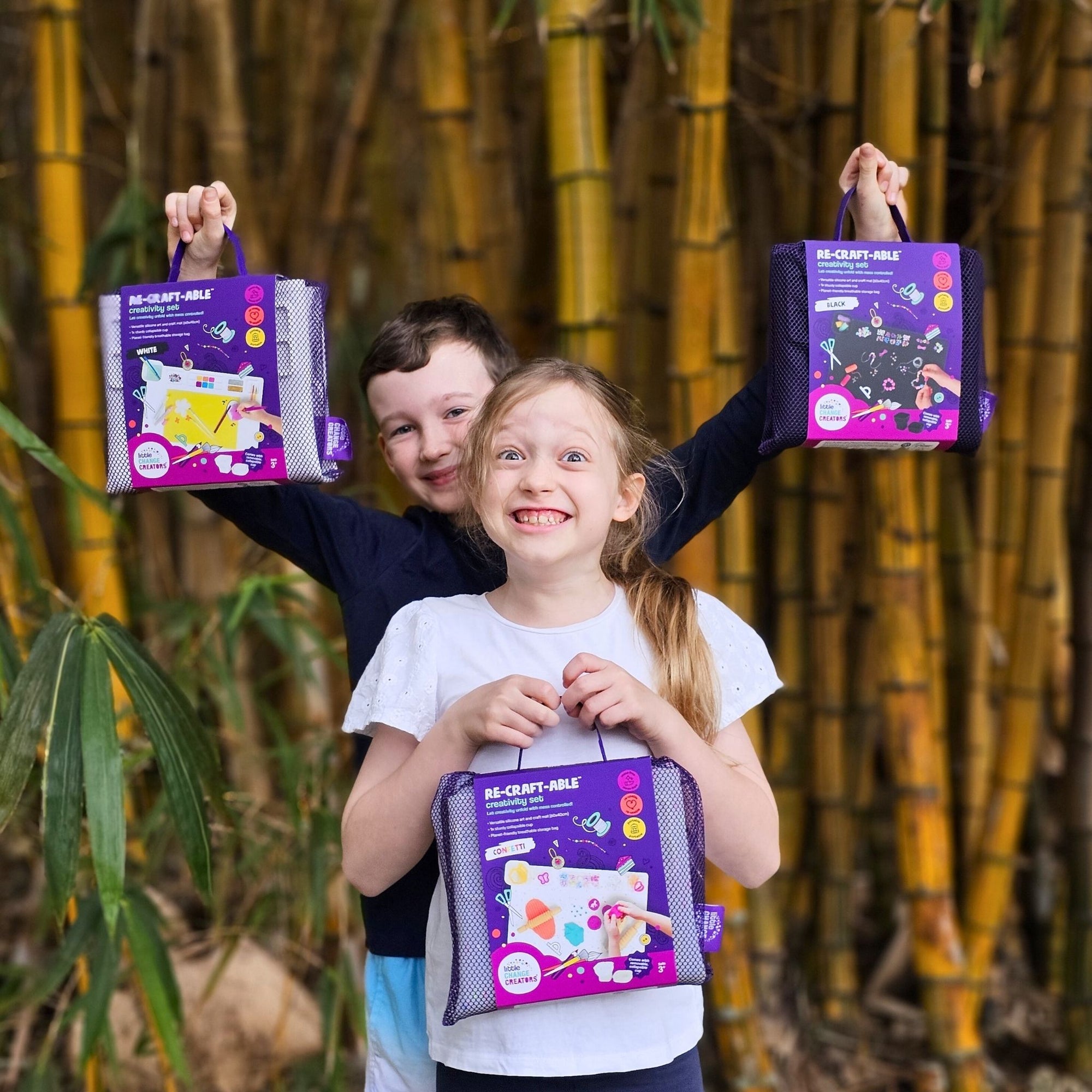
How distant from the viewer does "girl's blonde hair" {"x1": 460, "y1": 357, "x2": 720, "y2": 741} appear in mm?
787

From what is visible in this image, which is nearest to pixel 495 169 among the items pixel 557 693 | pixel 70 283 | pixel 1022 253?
pixel 70 283

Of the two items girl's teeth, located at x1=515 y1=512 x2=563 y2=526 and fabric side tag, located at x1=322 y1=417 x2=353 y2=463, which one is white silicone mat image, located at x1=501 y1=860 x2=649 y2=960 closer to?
girl's teeth, located at x1=515 y1=512 x2=563 y2=526

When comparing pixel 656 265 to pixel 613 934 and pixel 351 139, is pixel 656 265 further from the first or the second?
pixel 613 934

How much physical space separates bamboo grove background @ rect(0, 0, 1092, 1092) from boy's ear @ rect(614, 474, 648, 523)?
18.1 inches

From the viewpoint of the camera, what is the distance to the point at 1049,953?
1.76 meters

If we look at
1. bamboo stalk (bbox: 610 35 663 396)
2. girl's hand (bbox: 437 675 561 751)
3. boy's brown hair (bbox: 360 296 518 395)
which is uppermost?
bamboo stalk (bbox: 610 35 663 396)

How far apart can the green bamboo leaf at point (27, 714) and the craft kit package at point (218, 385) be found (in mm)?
249

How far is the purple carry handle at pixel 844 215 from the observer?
84 cm

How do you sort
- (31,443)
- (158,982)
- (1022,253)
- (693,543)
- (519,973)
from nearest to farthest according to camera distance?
(519,973) → (31,443) → (158,982) → (693,543) → (1022,253)

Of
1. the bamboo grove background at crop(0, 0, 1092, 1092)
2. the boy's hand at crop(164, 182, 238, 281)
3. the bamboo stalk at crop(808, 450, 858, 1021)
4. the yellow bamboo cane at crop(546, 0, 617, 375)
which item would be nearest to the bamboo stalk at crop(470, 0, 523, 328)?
the bamboo grove background at crop(0, 0, 1092, 1092)

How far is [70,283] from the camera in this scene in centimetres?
144

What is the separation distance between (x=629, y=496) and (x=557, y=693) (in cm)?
16

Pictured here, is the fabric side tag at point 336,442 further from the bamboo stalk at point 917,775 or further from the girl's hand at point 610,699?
the bamboo stalk at point 917,775

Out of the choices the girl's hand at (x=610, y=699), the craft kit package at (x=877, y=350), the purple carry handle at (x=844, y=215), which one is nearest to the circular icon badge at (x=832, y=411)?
the craft kit package at (x=877, y=350)
